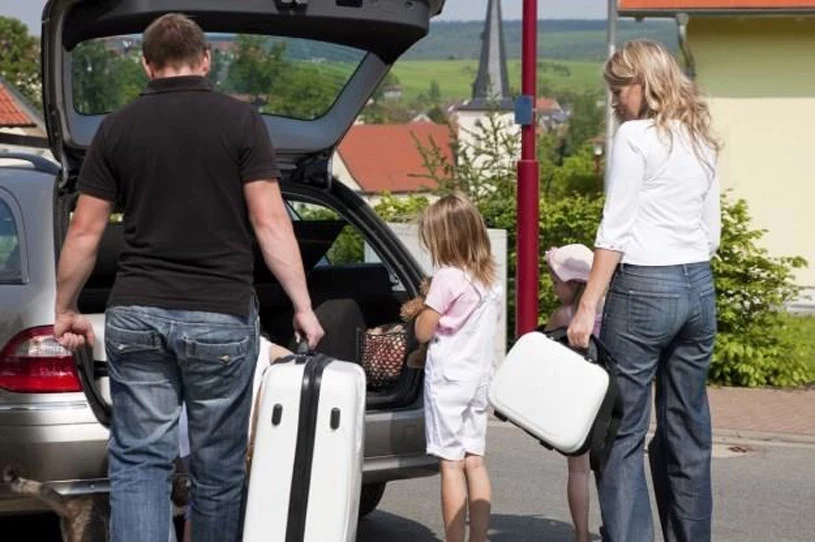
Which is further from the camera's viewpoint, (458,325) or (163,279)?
(458,325)

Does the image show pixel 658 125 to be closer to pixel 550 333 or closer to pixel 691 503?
pixel 550 333

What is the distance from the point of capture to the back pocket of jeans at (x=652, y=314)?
5633 mm

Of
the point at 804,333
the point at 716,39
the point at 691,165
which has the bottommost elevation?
the point at 804,333

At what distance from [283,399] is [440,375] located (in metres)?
1.04

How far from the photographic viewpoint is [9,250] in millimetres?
6234

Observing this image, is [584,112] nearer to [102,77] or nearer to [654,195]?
[102,77]

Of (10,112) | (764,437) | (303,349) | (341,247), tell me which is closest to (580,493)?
(303,349)

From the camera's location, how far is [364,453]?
20.2 ft

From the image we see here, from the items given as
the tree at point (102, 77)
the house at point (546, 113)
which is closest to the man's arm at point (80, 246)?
the tree at point (102, 77)

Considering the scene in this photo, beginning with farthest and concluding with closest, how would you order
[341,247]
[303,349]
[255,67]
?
[341,247] < [255,67] < [303,349]

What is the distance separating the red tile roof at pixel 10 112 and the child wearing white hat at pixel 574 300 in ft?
108

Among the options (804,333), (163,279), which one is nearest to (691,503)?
(163,279)

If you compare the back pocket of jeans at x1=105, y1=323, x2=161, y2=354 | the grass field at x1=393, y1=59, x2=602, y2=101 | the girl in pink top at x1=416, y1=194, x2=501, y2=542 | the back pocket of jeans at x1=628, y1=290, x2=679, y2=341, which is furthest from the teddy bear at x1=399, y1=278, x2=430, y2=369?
the grass field at x1=393, y1=59, x2=602, y2=101

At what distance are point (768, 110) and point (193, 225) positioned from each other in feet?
52.0
